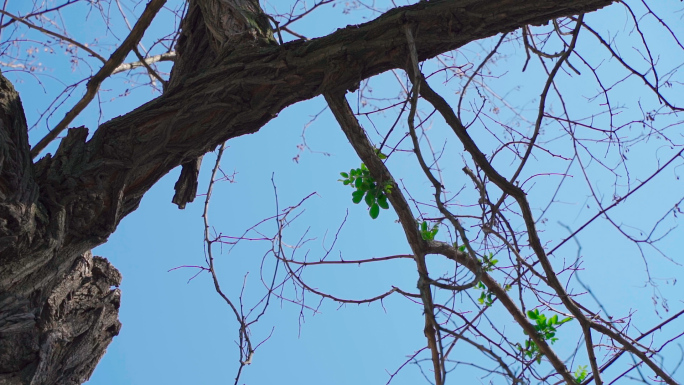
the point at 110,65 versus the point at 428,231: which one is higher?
the point at 110,65

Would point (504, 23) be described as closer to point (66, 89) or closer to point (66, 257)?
point (66, 257)

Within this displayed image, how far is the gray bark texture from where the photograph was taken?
1.60 m

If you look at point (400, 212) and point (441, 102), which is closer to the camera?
point (441, 102)

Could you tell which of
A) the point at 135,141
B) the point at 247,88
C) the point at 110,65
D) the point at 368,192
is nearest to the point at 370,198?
the point at 368,192

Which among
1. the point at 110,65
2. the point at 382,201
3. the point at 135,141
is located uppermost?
the point at 110,65

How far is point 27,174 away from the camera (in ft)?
5.43

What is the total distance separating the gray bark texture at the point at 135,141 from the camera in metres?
1.60

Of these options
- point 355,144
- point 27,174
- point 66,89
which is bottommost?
point 27,174

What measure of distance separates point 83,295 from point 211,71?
918 millimetres

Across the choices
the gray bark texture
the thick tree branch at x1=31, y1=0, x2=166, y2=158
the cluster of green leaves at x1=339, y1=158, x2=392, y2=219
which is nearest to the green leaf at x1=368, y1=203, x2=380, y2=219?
the cluster of green leaves at x1=339, y1=158, x2=392, y2=219

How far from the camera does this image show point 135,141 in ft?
5.85

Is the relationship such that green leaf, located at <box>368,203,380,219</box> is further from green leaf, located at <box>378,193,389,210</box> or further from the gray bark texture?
the gray bark texture

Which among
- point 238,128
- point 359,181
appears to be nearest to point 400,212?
point 359,181

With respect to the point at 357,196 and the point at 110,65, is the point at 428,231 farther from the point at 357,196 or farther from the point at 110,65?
the point at 110,65
